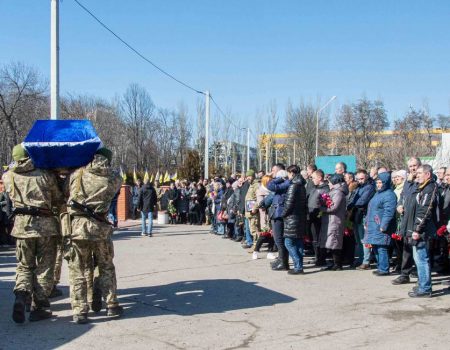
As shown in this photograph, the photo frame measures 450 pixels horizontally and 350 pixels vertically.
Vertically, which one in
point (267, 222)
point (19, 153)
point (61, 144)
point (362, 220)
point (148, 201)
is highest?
point (61, 144)

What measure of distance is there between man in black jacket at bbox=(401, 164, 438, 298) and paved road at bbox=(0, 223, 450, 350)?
0.96 ft

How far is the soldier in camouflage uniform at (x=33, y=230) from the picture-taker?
6.66m

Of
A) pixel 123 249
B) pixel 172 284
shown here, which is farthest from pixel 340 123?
pixel 172 284

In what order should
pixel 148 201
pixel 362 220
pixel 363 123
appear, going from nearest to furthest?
1. pixel 362 220
2. pixel 148 201
3. pixel 363 123

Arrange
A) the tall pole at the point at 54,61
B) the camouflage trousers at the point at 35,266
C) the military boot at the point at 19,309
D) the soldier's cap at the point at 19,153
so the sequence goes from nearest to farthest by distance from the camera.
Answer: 1. the military boot at the point at 19,309
2. the camouflage trousers at the point at 35,266
3. the soldier's cap at the point at 19,153
4. the tall pole at the point at 54,61

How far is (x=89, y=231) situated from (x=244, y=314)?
2.22 meters

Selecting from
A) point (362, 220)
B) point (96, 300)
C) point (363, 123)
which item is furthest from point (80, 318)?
point (363, 123)

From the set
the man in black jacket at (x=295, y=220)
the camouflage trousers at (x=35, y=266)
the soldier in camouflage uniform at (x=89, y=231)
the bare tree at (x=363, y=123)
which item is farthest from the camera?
the bare tree at (x=363, y=123)

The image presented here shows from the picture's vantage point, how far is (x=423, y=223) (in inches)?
307

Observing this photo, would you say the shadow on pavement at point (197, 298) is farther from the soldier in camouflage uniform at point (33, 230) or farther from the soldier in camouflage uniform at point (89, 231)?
the soldier in camouflage uniform at point (33, 230)

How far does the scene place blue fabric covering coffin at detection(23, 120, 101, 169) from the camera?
23.3 feet

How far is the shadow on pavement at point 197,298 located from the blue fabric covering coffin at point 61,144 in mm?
2133

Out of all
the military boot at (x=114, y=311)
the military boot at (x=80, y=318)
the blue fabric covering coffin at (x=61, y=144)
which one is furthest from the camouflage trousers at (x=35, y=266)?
the blue fabric covering coffin at (x=61, y=144)

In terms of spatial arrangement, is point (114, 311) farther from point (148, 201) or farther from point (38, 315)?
point (148, 201)
